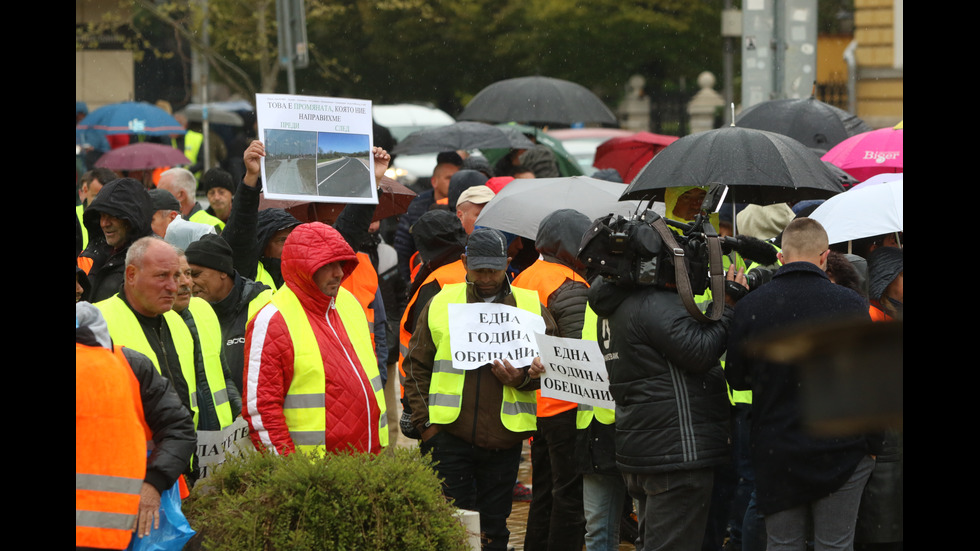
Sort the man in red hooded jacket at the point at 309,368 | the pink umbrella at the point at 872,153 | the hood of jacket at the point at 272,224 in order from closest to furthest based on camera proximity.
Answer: the man in red hooded jacket at the point at 309,368 → the hood of jacket at the point at 272,224 → the pink umbrella at the point at 872,153

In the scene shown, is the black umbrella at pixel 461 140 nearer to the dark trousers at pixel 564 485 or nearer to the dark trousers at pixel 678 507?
the dark trousers at pixel 564 485

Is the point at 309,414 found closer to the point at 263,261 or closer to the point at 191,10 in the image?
the point at 263,261

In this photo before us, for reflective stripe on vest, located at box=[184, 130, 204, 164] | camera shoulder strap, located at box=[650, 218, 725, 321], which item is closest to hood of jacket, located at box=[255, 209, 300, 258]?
camera shoulder strap, located at box=[650, 218, 725, 321]

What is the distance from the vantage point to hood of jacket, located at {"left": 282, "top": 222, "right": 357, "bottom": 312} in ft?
17.9

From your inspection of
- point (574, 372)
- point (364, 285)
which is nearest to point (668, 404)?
point (574, 372)

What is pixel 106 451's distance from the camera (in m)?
4.25

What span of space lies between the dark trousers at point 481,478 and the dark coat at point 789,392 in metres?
1.44

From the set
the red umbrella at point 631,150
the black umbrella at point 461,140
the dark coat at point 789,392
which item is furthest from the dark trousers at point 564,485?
the red umbrella at point 631,150

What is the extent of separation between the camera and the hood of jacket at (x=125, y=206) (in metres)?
6.73

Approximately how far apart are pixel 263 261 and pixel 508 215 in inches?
58.3

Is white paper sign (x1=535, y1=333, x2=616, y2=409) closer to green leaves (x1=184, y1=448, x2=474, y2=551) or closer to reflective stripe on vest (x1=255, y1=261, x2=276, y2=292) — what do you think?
green leaves (x1=184, y1=448, x2=474, y2=551)

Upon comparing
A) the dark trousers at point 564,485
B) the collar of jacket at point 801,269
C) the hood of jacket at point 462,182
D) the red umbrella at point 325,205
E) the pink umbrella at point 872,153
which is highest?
the pink umbrella at point 872,153

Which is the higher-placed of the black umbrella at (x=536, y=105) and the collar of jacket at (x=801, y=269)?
the black umbrella at (x=536, y=105)

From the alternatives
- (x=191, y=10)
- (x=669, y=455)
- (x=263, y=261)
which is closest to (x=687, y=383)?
(x=669, y=455)
